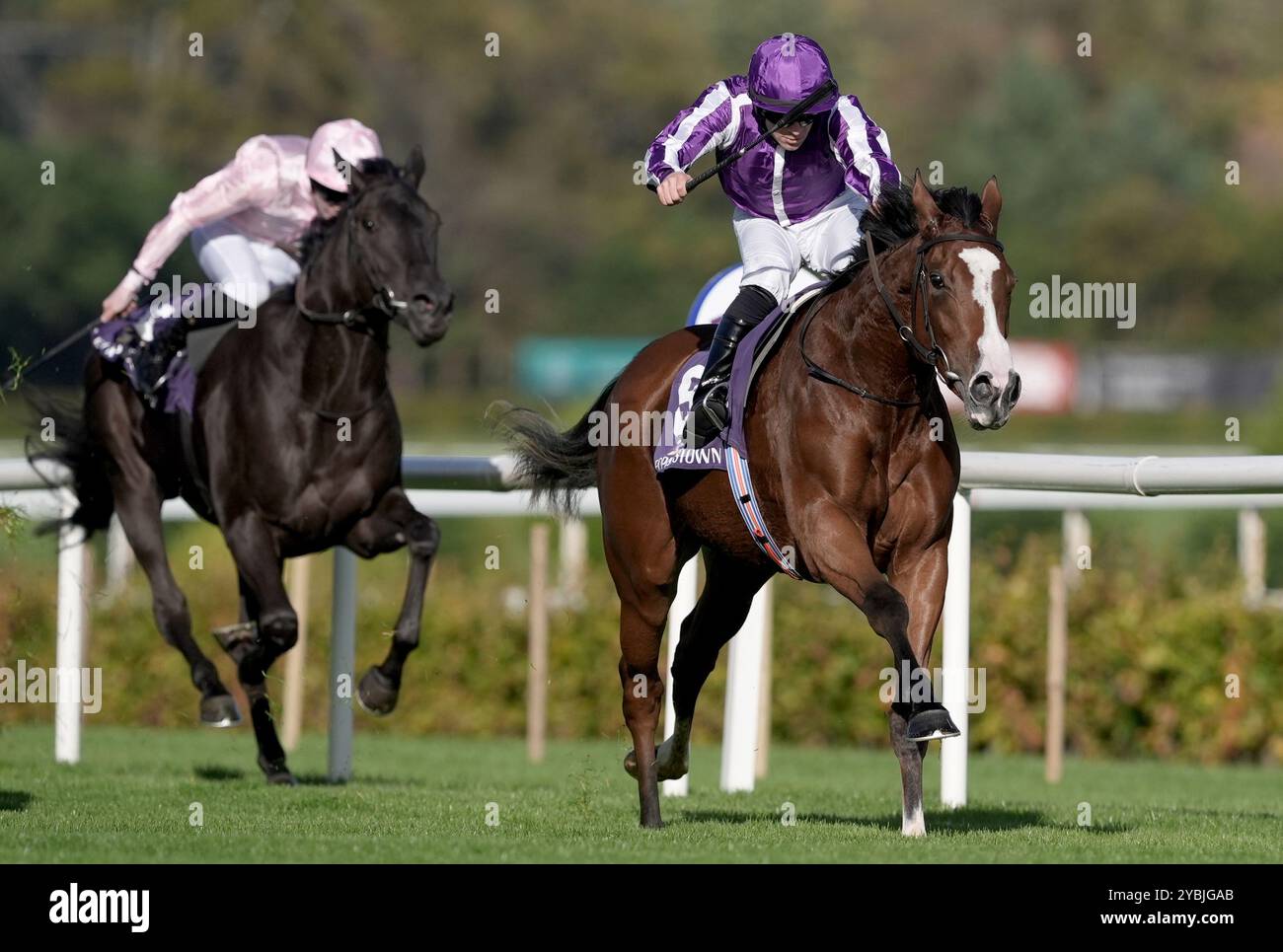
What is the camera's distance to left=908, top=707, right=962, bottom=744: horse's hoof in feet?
17.7

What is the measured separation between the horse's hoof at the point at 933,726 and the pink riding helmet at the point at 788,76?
72.3 inches

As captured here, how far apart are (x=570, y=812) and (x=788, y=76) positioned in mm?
2179

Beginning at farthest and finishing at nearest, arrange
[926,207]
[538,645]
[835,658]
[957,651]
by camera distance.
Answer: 1. [835,658]
2. [538,645]
3. [957,651]
4. [926,207]

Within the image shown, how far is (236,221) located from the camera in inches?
322

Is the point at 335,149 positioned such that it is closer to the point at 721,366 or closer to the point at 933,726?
the point at 721,366

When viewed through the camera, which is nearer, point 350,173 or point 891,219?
point 891,219

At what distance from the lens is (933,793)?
7.55 meters

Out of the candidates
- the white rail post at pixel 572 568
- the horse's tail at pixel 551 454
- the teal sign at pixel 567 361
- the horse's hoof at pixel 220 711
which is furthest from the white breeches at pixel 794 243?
the teal sign at pixel 567 361

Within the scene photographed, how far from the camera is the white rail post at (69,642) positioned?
8469 mm

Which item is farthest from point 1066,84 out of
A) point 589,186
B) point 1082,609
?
point 1082,609

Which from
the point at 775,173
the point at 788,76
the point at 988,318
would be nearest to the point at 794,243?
the point at 775,173

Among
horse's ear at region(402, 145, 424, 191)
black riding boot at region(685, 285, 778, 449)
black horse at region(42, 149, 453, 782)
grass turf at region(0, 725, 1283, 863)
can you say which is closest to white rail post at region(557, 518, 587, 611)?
grass turf at region(0, 725, 1283, 863)

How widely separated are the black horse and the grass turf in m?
0.48

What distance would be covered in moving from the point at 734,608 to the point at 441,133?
166 feet
